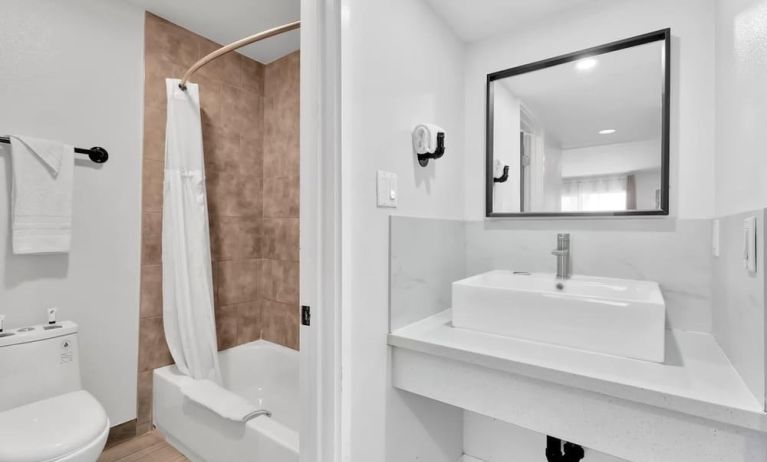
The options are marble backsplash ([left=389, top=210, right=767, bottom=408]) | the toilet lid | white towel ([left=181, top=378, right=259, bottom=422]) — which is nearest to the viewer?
marble backsplash ([left=389, top=210, right=767, bottom=408])

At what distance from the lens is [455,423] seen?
1587 mm

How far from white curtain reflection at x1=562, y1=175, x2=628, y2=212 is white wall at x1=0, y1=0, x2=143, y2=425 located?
229 centimetres

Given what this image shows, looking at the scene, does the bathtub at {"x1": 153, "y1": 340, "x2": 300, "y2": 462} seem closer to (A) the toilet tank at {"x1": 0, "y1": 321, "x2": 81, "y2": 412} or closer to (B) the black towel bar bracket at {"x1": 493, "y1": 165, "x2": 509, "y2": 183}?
(A) the toilet tank at {"x1": 0, "y1": 321, "x2": 81, "y2": 412}

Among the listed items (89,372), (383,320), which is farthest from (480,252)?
(89,372)

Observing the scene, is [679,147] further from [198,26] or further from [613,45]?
[198,26]

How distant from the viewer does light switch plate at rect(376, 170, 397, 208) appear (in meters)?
1.17

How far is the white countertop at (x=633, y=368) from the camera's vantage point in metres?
0.75

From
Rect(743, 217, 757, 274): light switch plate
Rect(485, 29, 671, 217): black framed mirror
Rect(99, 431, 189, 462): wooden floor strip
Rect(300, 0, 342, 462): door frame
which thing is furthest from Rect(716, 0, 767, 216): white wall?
Rect(99, 431, 189, 462): wooden floor strip

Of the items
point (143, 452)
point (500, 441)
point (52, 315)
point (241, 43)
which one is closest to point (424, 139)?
point (241, 43)

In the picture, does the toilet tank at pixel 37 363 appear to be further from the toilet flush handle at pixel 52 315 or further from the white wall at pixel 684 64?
the white wall at pixel 684 64

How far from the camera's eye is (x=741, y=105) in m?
0.91

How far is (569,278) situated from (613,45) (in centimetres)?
95

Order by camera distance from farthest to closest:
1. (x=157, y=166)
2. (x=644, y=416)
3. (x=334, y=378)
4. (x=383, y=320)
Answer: (x=157, y=166) < (x=383, y=320) < (x=334, y=378) < (x=644, y=416)

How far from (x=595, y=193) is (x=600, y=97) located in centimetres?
40
